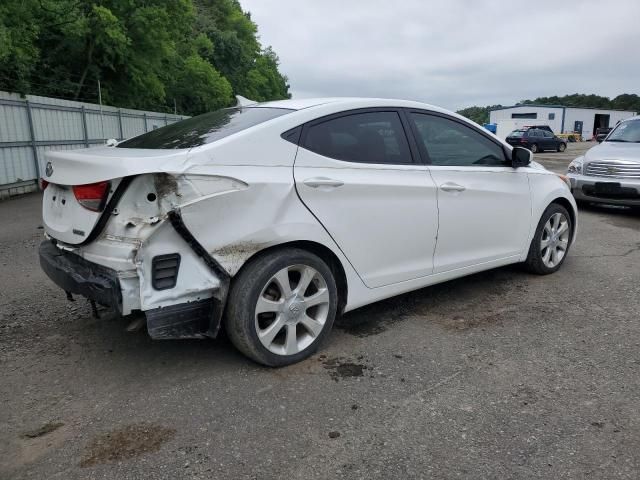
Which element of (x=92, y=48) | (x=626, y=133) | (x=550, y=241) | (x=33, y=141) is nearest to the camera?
(x=550, y=241)

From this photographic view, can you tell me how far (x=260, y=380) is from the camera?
3.06 metres

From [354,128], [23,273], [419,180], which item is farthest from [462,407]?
[23,273]

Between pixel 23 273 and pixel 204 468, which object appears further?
pixel 23 273

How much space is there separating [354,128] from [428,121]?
760mm

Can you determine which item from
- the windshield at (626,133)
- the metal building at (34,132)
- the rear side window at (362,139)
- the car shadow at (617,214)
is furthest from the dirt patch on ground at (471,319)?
the metal building at (34,132)

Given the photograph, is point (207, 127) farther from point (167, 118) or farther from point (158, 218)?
point (167, 118)

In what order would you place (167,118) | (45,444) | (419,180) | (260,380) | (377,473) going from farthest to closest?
1. (167,118)
2. (419,180)
3. (260,380)
4. (45,444)
5. (377,473)

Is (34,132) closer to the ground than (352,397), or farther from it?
farther from it

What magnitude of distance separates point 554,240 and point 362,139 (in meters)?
2.64

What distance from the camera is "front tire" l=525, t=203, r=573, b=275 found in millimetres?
4914

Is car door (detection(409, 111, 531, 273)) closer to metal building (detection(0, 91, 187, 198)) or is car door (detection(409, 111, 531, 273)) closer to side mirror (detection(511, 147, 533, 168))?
side mirror (detection(511, 147, 533, 168))

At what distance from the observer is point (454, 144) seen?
414 cm

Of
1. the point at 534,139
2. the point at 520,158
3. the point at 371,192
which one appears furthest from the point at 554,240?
the point at 534,139

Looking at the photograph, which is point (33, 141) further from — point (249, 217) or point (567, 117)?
point (567, 117)
